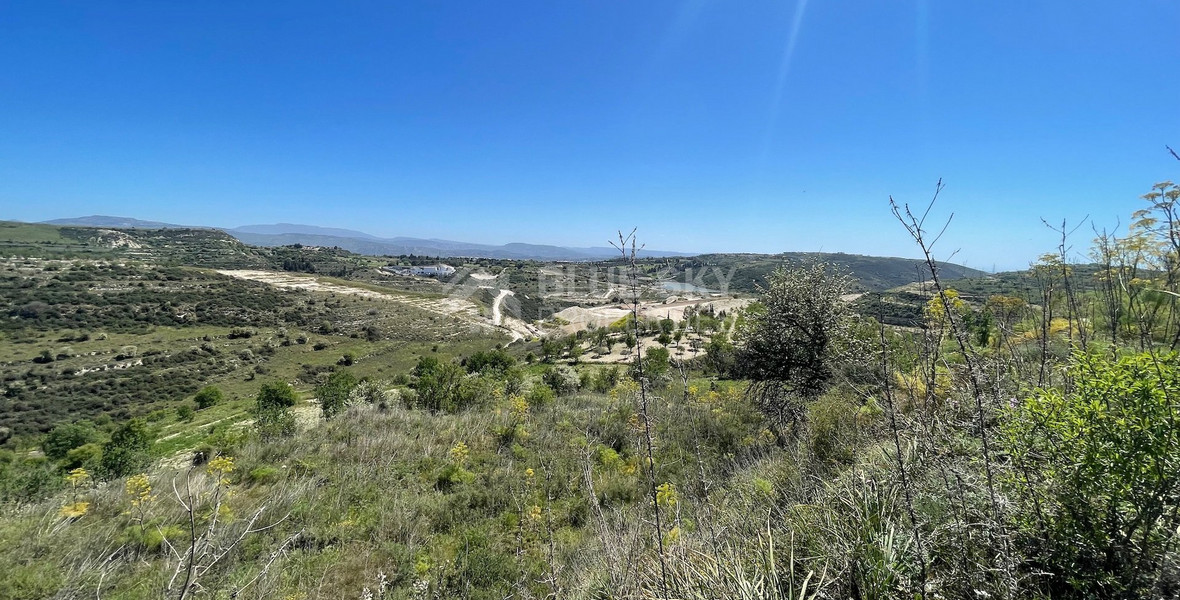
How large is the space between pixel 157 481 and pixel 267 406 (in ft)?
18.1

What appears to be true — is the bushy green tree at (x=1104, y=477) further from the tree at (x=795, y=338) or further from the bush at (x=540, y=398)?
the bush at (x=540, y=398)

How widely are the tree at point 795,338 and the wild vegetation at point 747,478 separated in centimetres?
5

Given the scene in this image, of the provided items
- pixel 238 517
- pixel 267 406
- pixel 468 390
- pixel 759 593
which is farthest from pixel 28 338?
pixel 759 593

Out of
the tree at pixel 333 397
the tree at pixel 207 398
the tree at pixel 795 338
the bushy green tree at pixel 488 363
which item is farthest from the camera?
the tree at pixel 207 398

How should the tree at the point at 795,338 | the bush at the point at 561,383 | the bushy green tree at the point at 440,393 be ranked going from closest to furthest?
the tree at the point at 795,338 → the bushy green tree at the point at 440,393 → the bush at the point at 561,383

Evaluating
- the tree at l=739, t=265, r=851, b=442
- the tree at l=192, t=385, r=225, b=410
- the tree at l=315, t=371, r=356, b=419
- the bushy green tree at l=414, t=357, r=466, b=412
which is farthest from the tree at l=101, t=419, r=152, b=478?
the tree at l=192, t=385, r=225, b=410

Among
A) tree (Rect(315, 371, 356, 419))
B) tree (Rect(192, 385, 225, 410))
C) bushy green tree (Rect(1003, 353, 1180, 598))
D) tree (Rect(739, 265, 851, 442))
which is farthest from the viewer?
tree (Rect(192, 385, 225, 410))

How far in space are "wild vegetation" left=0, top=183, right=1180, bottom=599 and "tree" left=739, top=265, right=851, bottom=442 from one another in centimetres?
5

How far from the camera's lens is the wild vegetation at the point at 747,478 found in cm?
191

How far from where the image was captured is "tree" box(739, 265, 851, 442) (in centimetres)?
712

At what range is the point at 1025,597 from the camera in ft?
6.53

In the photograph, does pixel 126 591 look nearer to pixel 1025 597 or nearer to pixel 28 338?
pixel 1025 597

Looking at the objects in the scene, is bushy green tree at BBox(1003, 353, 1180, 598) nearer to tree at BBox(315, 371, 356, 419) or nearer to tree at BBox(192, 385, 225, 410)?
tree at BBox(315, 371, 356, 419)

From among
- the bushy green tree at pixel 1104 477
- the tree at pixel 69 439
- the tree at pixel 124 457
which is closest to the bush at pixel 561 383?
the tree at pixel 124 457
